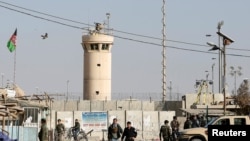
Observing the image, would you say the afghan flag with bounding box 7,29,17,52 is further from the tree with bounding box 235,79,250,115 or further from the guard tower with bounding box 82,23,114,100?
the guard tower with bounding box 82,23,114,100

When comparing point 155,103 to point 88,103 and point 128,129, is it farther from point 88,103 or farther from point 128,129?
point 128,129

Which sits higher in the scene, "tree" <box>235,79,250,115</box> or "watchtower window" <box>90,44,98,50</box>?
"watchtower window" <box>90,44,98,50</box>

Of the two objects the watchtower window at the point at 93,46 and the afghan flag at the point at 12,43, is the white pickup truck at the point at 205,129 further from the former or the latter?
the watchtower window at the point at 93,46

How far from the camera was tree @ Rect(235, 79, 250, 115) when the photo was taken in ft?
174

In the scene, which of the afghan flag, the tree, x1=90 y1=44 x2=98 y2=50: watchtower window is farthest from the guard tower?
the afghan flag

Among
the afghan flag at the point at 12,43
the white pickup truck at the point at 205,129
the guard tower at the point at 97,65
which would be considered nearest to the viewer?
the white pickup truck at the point at 205,129

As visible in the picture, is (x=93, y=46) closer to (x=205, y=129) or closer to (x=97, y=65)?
(x=97, y=65)

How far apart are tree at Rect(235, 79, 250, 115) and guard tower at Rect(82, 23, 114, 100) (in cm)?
1589

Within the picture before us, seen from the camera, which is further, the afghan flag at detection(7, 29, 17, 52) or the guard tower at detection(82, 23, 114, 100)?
the guard tower at detection(82, 23, 114, 100)

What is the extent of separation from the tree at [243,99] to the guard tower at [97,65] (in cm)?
1589

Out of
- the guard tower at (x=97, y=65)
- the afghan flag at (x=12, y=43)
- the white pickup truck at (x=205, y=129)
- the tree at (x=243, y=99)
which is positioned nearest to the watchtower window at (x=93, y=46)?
the guard tower at (x=97, y=65)

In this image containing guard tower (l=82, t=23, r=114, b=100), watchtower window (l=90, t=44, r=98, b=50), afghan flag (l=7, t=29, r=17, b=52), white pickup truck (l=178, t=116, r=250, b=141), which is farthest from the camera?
watchtower window (l=90, t=44, r=98, b=50)

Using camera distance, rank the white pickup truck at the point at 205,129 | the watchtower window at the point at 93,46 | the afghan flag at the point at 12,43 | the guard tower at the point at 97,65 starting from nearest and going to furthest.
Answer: the white pickup truck at the point at 205,129, the afghan flag at the point at 12,43, the guard tower at the point at 97,65, the watchtower window at the point at 93,46

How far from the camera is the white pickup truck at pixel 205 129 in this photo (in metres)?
31.3
